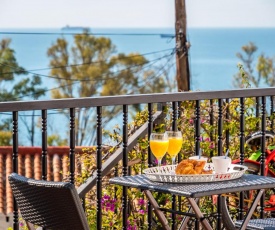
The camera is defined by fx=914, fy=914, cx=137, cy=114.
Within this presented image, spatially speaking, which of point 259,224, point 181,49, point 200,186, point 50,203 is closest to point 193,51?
point 181,49

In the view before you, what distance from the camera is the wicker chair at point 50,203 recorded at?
3.54m

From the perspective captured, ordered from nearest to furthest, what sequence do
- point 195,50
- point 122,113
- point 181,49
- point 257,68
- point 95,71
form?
point 122,113 → point 181,49 → point 95,71 → point 257,68 → point 195,50

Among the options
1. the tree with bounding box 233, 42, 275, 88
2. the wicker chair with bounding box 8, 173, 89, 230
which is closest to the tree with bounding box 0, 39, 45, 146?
A: the tree with bounding box 233, 42, 275, 88

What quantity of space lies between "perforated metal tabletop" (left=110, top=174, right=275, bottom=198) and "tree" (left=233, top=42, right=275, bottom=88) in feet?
123

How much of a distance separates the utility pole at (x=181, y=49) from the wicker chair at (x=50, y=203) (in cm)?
1083

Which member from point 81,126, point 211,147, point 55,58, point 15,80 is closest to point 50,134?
point 81,126

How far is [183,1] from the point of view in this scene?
568 inches

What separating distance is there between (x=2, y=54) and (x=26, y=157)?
2380 cm

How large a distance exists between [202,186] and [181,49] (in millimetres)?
11804

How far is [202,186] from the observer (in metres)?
3.96

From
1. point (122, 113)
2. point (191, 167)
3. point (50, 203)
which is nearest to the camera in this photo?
Result: point (50, 203)

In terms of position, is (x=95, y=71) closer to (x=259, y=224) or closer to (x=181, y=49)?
(x=181, y=49)

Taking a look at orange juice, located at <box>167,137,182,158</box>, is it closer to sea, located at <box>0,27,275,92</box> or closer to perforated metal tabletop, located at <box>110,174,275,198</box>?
perforated metal tabletop, located at <box>110,174,275,198</box>

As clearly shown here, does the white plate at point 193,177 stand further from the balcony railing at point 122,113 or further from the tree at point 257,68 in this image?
the tree at point 257,68
